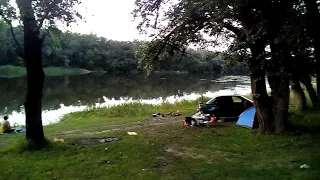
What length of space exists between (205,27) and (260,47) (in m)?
4.70

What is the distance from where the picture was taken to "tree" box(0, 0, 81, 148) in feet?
34.0

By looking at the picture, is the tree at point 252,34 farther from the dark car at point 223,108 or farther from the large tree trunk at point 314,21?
the dark car at point 223,108

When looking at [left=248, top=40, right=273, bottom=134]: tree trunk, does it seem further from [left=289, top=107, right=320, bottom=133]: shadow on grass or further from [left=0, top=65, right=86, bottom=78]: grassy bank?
[left=0, top=65, right=86, bottom=78]: grassy bank

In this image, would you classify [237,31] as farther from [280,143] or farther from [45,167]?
[45,167]

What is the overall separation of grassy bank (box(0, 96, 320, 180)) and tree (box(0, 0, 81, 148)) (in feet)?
2.86

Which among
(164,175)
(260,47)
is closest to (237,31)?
(260,47)

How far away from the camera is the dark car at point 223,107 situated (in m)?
18.2

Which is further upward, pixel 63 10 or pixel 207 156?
pixel 63 10

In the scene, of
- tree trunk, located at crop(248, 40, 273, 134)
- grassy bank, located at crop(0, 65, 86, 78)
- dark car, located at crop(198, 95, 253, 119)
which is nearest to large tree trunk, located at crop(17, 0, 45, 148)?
tree trunk, located at crop(248, 40, 273, 134)

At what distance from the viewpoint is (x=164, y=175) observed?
27.7 ft

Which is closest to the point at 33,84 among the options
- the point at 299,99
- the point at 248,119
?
the point at 248,119

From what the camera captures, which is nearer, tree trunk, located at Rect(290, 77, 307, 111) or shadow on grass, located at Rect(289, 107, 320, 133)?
shadow on grass, located at Rect(289, 107, 320, 133)

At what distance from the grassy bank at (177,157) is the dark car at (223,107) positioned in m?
3.77

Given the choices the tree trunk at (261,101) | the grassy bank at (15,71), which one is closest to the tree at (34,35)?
the tree trunk at (261,101)
